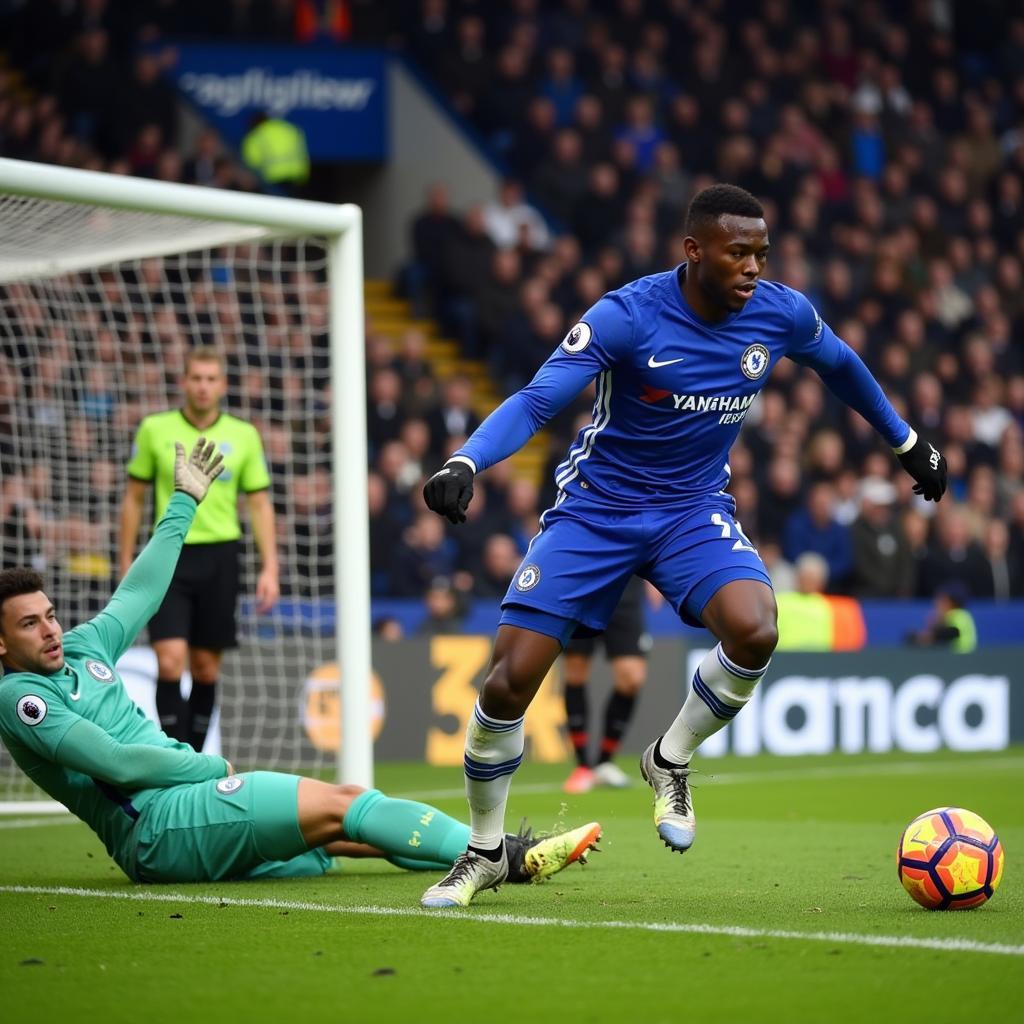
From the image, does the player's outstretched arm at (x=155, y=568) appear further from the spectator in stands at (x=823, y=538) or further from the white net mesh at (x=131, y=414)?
the spectator in stands at (x=823, y=538)

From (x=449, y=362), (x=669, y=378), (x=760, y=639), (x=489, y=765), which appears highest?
(x=449, y=362)

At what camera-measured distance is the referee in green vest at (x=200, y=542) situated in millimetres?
9055

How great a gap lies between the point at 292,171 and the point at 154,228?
9.45 meters

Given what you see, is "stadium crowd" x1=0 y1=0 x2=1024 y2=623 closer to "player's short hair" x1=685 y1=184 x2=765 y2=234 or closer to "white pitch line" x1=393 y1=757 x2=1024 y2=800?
"white pitch line" x1=393 y1=757 x2=1024 y2=800

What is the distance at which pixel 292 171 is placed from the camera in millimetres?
17922

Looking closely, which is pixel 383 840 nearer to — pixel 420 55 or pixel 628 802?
pixel 628 802

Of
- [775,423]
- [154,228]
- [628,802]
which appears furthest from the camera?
[775,423]

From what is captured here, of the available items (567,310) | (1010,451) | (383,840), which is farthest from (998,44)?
(383,840)

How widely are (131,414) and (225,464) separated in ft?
7.78

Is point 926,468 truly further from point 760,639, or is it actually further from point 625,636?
point 625,636

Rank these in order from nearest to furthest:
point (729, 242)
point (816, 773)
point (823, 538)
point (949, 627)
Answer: point (729, 242)
point (816, 773)
point (949, 627)
point (823, 538)

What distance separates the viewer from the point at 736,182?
19.7m

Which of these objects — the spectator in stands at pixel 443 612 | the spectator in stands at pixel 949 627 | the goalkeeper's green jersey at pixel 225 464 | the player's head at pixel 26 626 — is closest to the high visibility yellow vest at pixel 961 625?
the spectator in stands at pixel 949 627

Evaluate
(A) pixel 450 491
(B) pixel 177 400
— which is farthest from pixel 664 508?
(B) pixel 177 400
